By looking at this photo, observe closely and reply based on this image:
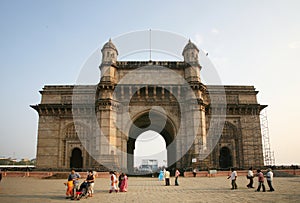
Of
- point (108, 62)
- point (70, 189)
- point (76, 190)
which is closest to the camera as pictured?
point (70, 189)

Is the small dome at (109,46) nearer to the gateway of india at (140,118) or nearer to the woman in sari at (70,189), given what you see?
the gateway of india at (140,118)

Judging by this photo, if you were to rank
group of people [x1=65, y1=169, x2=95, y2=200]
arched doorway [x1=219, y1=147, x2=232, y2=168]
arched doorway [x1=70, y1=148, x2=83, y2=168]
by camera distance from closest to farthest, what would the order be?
group of people [x1=65, y1=169, x2=95, y2=200] → arched doorway [x1=70, y1=148, x2=83, y2=168] → arched doorway [x1=219, y1=147, x2=232, y2=168]

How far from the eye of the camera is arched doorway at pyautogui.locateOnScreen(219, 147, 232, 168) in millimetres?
35156

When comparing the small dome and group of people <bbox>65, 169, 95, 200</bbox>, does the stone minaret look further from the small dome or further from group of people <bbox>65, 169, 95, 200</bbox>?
group of people <bbox>65, 169, 95, 200</bbox>

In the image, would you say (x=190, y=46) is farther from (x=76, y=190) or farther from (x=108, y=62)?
(x=76, y=190)

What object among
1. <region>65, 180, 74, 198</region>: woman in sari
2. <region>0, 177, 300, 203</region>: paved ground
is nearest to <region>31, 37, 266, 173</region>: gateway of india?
<region>0, 177, 300, 203</region>: paved ground

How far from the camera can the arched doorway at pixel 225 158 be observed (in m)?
35.2

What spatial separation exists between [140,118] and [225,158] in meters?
12.4

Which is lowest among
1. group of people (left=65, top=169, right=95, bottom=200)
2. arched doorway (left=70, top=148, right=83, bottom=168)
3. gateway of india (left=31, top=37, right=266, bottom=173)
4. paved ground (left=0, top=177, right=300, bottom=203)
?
paved ground (left=0, top=177, right=300, bottom=203)

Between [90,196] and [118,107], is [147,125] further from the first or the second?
[90,196]

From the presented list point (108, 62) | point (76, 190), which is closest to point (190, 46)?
point (108, 62)

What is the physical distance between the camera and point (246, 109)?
1405 inches

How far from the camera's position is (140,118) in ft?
113

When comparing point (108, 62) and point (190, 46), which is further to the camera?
point (190, 46)
